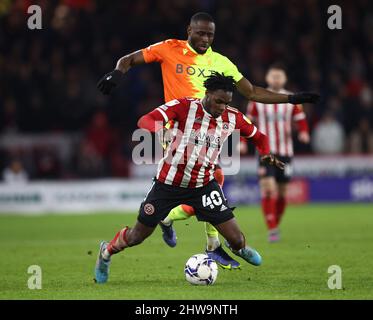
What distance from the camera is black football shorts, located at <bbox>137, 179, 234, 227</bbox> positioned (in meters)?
8.27

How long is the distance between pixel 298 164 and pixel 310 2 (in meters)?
4.12

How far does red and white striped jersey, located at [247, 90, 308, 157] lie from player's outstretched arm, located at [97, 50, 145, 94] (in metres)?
4.38

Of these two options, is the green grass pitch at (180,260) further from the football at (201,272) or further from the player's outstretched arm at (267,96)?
the player's outstretched arm at (267,96)

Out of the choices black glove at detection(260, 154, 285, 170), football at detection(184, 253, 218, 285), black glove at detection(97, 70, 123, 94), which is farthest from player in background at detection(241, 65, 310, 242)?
black glove at detection(97, 70, 123, 94)

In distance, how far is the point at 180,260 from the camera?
1055 centimetres

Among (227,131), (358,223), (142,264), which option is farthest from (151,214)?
(358,223)

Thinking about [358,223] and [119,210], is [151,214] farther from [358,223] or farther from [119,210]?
[119,210]

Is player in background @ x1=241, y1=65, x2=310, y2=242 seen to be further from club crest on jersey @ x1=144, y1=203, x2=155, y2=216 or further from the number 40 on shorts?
club crest on jersey @ x1=144, y1=203, x2=155, y2=216

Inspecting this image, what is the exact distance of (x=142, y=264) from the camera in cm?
1017

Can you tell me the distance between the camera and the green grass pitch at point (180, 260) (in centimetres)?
790

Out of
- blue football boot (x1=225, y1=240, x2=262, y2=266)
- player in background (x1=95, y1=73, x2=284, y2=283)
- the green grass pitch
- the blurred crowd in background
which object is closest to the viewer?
the green grass pitch

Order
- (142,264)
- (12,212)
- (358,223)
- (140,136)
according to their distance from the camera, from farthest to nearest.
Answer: (12,212), (140,136), (358,223), (142,264)

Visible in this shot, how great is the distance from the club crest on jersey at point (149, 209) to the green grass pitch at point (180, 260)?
0.67m

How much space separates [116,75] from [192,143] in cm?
99
